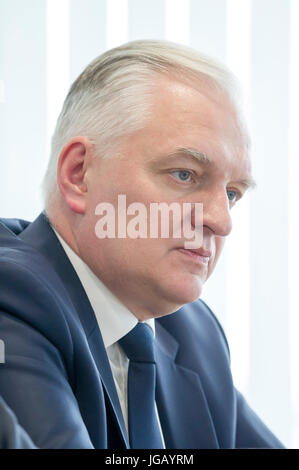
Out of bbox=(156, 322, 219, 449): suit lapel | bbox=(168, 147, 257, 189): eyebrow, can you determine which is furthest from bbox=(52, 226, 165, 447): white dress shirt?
bbox=(168, 147, 257, 189): eyebrow

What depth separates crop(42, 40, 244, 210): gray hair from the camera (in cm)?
108

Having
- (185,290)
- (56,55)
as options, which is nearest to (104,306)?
(185,290)

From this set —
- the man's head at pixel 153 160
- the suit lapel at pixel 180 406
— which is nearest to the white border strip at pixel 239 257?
the suit lapel at pixel 180 406

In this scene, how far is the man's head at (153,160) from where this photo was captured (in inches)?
41.8

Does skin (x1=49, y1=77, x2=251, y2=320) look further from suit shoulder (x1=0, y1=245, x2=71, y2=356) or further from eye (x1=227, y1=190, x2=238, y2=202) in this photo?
suit shoulder (x1=0, y1=245, x2=71, y2=356)

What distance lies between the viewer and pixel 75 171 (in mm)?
1125

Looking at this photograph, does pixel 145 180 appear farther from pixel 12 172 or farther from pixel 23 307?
pixel 12 172

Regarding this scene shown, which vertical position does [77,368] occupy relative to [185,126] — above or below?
below

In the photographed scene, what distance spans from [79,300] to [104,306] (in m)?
0.07

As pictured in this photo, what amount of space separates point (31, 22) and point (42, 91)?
0.62ft

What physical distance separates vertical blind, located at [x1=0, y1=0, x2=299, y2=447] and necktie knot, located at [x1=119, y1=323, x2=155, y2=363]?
3.01 ft

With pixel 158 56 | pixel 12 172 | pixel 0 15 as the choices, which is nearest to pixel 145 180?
pixel 158 56

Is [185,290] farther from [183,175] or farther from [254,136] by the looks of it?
[254,136]

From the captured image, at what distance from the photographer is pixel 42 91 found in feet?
6.36
